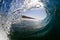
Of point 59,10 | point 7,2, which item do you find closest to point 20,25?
point 7,2

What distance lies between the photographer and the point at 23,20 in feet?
5.66

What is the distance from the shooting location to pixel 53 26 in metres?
1.81

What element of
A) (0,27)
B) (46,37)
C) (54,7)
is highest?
(54,7)

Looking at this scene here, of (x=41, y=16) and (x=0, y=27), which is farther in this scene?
(x=0, y=27)

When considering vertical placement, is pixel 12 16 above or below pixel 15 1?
below

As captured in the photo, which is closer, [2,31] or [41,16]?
[41,16]

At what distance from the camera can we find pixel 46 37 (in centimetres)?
182

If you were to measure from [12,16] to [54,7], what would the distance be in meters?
0.35

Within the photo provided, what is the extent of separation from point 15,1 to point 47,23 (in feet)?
1.03

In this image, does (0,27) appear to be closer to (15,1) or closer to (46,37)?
(15,1)

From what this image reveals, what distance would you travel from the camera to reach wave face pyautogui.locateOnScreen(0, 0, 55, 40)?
5.67 ft

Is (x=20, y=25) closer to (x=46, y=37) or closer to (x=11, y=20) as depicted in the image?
(x=11, y=20)

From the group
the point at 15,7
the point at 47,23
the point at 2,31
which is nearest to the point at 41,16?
the point at 47,23

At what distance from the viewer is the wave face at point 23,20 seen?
5.67ft
